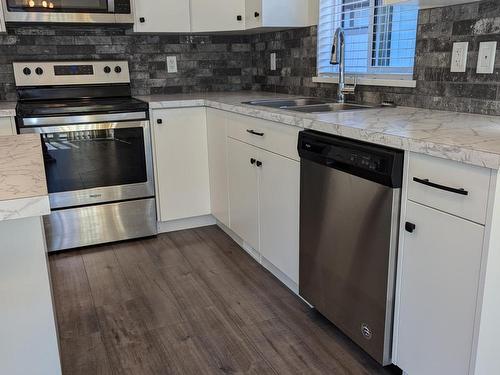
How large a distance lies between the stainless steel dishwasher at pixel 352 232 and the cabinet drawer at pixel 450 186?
0.07m

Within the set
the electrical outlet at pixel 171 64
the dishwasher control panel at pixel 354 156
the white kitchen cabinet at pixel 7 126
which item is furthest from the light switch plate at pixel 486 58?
the white kitchen cabinet at pixel 7 126

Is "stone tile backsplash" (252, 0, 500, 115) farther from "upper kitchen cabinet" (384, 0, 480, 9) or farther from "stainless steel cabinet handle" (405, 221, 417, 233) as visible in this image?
"stainless steel cabinet handle" (405, 221, 417, 233)

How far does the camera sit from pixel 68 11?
295 cm

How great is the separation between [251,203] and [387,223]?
47.3 inches

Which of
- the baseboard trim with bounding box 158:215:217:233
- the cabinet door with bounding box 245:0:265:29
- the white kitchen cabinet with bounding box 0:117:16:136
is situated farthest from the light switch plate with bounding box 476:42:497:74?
the white kitchen cabinet with bounding box 0:117:16:136

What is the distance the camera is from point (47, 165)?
9.32 ft

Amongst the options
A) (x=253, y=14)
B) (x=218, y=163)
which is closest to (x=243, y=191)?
(x=218, y=163)

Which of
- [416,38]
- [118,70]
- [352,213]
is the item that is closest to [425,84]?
[416,38]

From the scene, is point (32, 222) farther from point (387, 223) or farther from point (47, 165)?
point (47, 165)

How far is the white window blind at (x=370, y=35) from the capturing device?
2.34 m

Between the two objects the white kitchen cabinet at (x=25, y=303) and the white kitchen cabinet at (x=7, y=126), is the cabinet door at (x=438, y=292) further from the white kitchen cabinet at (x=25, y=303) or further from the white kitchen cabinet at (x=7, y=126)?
the white kitchen cabinet at (x=7, y=126)

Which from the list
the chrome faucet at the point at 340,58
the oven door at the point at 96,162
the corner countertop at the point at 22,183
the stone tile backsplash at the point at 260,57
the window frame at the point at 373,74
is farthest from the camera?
the oven door at the point at 96,162

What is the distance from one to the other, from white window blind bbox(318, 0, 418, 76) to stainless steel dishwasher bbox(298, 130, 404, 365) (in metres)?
0.81

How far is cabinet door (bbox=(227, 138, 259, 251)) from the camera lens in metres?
2.62
